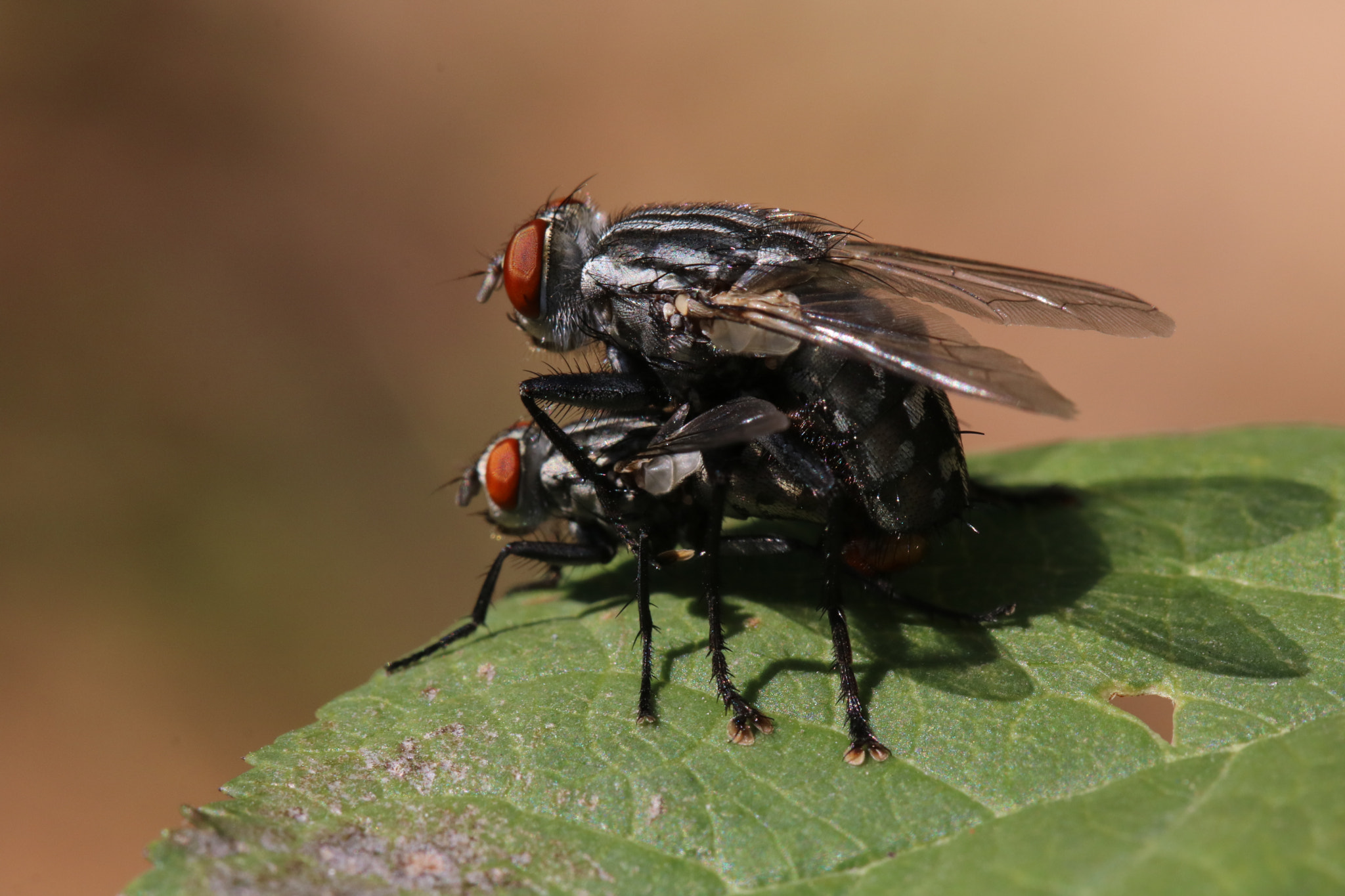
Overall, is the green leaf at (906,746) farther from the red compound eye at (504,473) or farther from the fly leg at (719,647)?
the red compound eye at (504,473)

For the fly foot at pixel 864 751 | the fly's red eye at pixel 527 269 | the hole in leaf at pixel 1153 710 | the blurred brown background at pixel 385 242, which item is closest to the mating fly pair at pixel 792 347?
the fly's red eye at pixel 527 269

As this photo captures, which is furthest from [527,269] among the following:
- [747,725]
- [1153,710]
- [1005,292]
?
[1153,710]

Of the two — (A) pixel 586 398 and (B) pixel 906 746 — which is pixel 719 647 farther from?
(A) pixel 586 398

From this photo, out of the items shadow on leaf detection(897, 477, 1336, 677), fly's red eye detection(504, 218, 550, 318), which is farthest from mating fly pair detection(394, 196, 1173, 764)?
shadow on leaf detection(897, 477, 1336, 677)

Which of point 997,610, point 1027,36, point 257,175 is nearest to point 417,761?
point 997,610

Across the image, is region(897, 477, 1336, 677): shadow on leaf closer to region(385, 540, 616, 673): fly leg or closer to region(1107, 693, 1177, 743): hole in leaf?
region(1107, 693, 1177, 743): hole in leaf

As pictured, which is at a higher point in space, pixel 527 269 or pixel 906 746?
pixel 527 269

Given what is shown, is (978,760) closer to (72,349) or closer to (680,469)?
(680,469)
